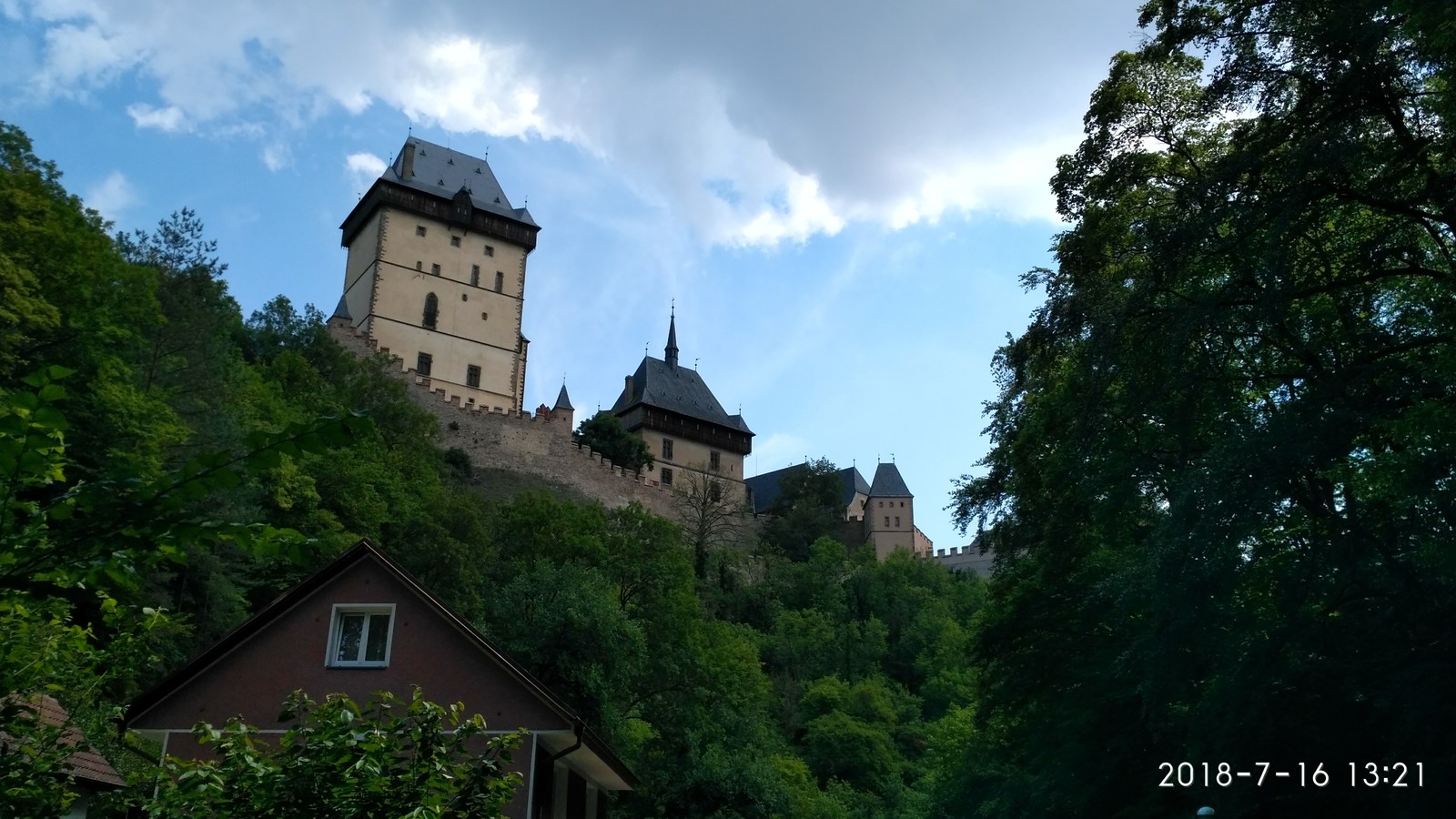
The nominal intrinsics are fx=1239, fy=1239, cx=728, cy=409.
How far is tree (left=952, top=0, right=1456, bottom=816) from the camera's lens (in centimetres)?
1088

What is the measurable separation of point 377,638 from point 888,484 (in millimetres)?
64455

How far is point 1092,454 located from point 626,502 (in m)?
43.6

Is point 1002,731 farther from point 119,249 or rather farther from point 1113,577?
point 119,249

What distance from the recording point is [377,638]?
50.6 feet

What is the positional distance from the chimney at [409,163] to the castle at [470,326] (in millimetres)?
65

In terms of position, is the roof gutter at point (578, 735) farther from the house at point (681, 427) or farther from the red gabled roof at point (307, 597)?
the house at point (681, 427)

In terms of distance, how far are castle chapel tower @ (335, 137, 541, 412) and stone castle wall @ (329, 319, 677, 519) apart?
1.83 metres

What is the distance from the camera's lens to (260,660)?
1509 centimetres

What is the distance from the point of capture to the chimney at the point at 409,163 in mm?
61531

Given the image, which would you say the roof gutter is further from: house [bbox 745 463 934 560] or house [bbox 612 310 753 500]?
house [bbox 745 463 934 560]

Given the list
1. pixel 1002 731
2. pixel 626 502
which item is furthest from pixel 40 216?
pixel 626 502

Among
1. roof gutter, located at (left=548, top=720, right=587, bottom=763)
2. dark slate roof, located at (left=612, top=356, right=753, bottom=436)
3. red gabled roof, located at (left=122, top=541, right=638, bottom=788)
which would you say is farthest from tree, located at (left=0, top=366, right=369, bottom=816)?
dark slate roof, located at (left=612, top=356, right=753, bottom=436)

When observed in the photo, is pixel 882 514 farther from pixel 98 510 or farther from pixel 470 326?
pixel 98 510

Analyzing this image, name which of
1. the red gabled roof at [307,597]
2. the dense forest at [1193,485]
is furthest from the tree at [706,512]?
the red gabled roof at [307,597]
